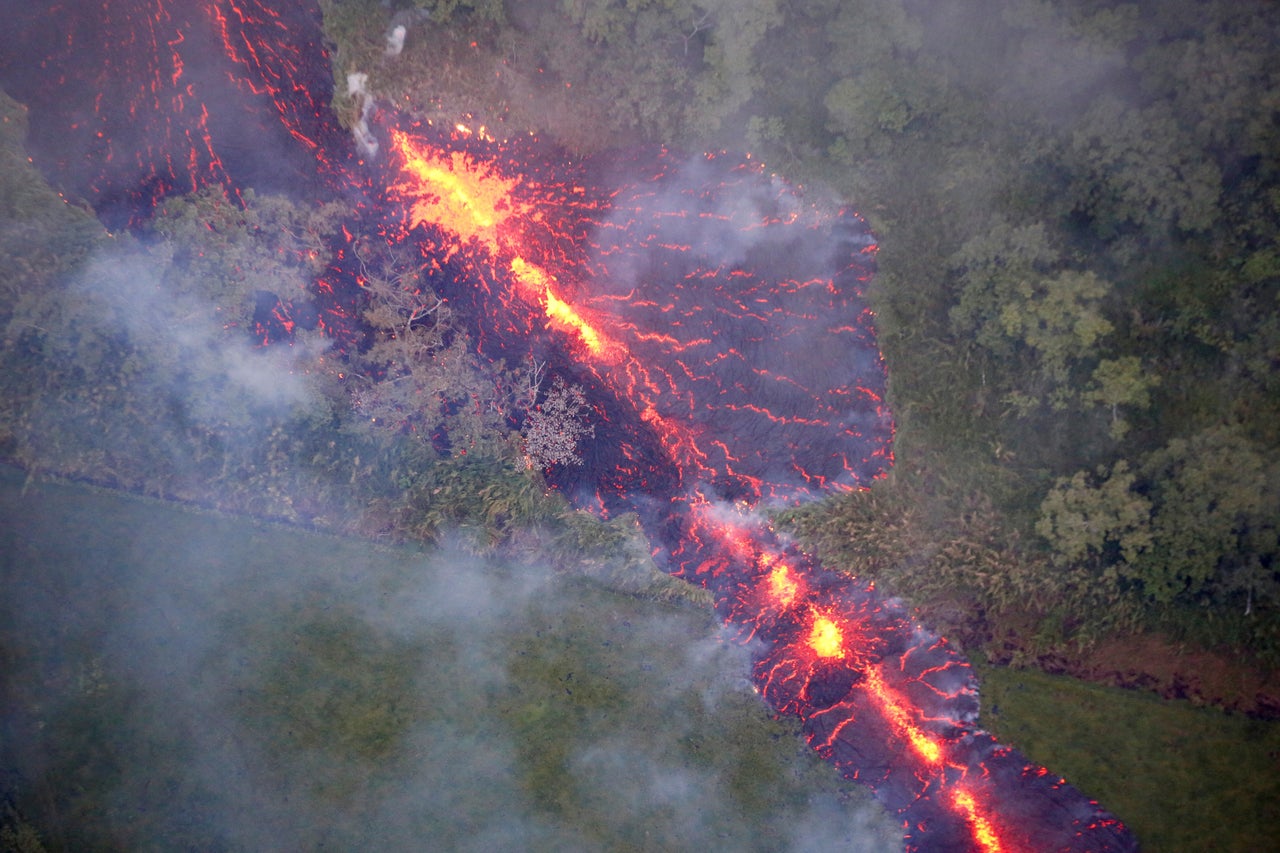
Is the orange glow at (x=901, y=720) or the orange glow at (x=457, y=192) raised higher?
the orange glow at (x=457, y=192)

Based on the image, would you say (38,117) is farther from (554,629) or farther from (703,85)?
(554,629)

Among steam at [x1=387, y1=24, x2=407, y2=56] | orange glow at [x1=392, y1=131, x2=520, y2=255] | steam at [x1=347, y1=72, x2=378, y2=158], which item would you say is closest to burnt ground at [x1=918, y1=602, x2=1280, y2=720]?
orange glow at [x1=392, y1=131, x2=520, y2=255]

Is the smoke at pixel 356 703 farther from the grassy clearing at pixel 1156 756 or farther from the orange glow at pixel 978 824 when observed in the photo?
the grassy clearing at pixel 1156 756

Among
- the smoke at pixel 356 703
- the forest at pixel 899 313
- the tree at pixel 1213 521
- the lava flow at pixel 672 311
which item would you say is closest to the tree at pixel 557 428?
the forest at pixel 899 313

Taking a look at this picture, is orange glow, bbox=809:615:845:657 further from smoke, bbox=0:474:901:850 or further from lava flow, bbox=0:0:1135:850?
smoke, bbox=0:474:901:850

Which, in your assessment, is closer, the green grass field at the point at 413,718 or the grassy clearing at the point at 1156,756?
the grassy clearing at the point at 1156,756

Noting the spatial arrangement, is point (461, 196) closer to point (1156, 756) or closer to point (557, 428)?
point (557, 428)
